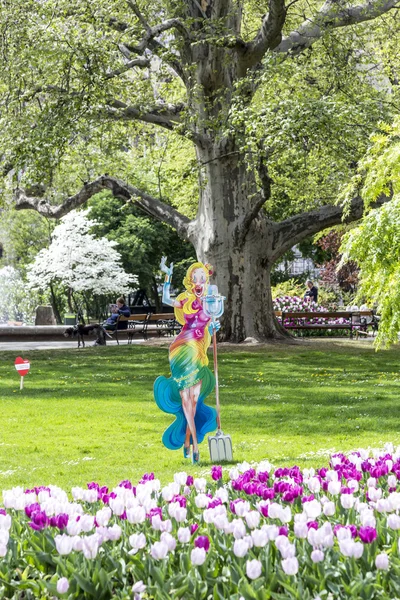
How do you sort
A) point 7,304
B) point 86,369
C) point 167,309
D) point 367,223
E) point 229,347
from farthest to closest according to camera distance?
1. point 167,309
2. point 7,304
3. point 229,347
4. point 86,369
5. point 367,223

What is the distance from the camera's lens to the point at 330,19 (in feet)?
69.1

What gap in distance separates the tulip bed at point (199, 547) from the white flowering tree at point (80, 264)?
3850cm

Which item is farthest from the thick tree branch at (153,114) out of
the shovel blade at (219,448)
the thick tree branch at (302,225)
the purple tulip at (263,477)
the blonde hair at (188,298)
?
the purple tulip at (263,477)

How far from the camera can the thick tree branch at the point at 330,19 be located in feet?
69.2

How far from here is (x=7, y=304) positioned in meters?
47.9

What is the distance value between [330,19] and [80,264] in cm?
2519

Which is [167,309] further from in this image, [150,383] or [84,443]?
[84,443]

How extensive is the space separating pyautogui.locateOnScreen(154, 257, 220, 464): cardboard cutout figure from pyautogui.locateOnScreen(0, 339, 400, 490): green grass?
297mm

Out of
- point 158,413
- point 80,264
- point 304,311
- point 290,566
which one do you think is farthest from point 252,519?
point 80,264

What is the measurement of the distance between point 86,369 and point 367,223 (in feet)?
34.5

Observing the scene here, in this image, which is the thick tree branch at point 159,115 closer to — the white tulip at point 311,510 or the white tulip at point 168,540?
the white tulip at point 311,510

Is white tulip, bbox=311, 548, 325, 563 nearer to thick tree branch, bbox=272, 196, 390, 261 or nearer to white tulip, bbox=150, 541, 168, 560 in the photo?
white tulip, bbox=150, 541, 168, 560

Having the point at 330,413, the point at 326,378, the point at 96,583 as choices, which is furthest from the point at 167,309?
the point at 96,583

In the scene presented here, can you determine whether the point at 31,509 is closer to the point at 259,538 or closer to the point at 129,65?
the point at 259,538
